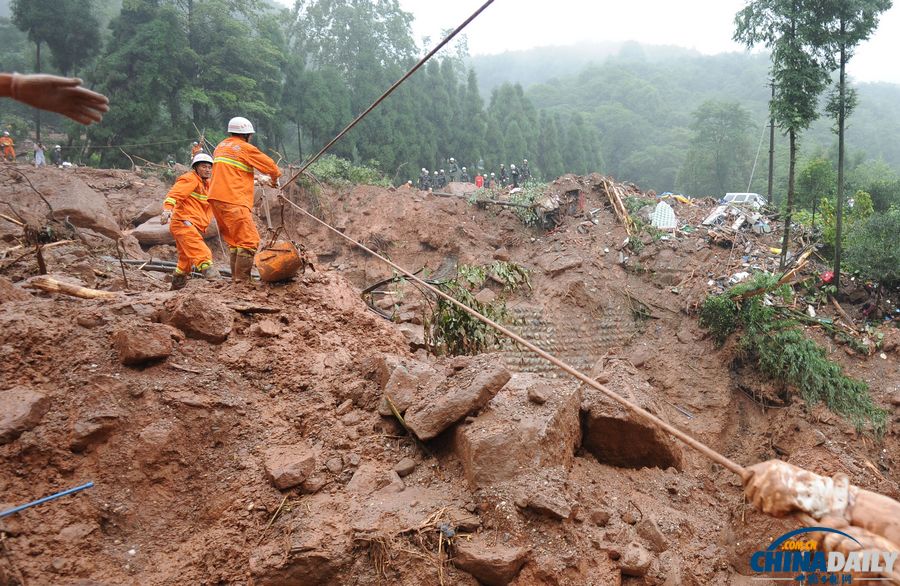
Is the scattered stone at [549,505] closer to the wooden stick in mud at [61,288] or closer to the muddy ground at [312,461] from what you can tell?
the muddy ground at [312,461]

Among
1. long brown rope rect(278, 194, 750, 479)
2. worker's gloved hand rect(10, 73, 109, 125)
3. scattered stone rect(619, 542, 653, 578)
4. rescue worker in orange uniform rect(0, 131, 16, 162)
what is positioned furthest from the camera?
rescue worker in orange uniform rect(0, 131, 16, 162)

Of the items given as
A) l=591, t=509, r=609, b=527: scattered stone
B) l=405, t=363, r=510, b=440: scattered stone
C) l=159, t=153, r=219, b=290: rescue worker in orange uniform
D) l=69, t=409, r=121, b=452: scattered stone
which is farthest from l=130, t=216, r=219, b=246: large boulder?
l=591, t=509, r=609, b=527: scattered stone

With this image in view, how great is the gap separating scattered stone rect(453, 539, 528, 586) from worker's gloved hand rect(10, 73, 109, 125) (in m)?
2.44

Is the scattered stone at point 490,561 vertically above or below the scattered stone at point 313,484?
below

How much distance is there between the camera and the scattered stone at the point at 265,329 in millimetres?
3791

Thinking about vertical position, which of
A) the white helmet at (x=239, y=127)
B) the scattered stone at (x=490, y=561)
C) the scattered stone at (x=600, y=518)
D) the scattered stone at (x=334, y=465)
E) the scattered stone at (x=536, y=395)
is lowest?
the scattered stone at (x=600, y=518)

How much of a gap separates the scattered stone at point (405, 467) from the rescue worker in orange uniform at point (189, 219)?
10.4 ft

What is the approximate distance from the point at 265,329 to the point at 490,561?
239 centimetres

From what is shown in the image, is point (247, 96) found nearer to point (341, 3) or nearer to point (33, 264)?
point (341, 3)

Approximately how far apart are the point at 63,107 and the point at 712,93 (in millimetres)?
81969

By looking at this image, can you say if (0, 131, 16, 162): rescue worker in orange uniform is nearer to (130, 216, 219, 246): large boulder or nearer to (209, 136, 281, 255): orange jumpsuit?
(130, 216, 219, 246): large boulder

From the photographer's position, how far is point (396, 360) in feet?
11.2

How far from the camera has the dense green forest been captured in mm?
17156

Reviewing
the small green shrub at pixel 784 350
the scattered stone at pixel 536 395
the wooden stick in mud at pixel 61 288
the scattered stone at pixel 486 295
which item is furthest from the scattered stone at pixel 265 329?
the small green shrub at pixel 784 350
